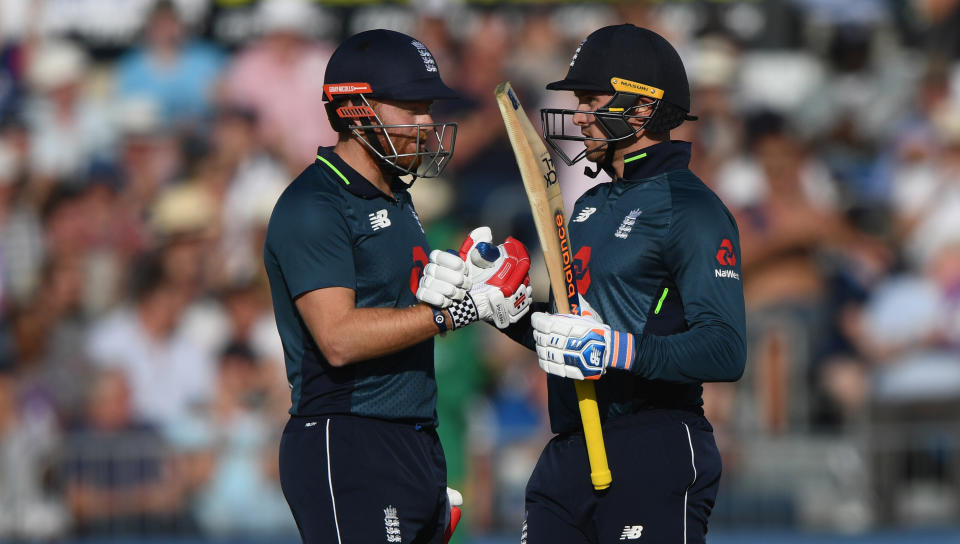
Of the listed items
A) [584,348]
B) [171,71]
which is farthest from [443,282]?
[171,71]

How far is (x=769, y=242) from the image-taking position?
10633mm

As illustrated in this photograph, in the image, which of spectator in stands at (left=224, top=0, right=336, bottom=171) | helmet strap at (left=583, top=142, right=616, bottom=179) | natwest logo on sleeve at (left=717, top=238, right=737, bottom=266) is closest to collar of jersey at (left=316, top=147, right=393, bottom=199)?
helmet strap at (left=583, top=142, right=616, bottom=179)

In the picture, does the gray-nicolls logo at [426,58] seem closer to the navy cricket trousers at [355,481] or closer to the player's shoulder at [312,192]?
the player's shoulder at [312,192]

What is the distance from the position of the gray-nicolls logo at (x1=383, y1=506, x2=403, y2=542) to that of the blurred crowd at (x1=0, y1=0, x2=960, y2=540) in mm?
3633

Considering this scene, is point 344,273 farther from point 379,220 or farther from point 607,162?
point 607,162

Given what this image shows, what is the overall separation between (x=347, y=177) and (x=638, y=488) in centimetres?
147

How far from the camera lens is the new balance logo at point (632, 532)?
471 centimetres

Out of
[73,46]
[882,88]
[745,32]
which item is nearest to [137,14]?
[73,46]

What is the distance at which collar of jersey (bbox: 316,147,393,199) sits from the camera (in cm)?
494

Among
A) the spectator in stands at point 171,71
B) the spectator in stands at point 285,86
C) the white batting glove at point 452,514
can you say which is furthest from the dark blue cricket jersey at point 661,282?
the spectator in stands at point 171,71

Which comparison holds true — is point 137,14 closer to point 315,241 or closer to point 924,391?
point 924,391

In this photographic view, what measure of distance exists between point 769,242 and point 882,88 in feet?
7.17

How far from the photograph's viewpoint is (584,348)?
4.55 metres

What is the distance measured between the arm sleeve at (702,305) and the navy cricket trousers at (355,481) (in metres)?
0.88
